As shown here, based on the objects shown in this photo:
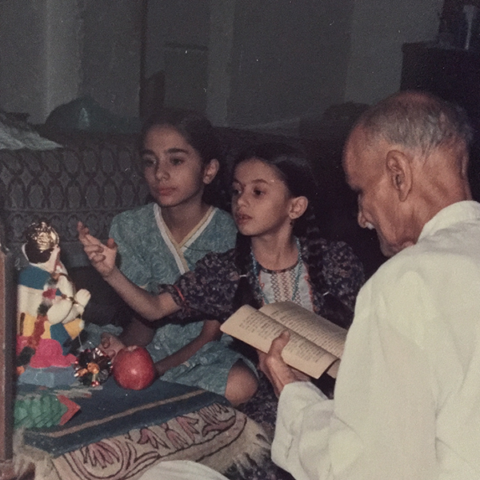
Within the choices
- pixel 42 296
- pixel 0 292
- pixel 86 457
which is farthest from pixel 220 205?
pixel 0 292

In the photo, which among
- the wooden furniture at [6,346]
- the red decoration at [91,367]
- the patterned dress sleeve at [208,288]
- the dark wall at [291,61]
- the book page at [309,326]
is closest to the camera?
the wooden furniture at [6,346]

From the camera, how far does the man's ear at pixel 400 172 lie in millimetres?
1208

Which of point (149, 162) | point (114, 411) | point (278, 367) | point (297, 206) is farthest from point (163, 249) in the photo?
point (278, 367)

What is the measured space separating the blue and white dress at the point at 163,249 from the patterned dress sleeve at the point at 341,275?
43 cm

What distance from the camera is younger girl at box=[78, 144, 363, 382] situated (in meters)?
2.36

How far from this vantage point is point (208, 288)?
2.38m

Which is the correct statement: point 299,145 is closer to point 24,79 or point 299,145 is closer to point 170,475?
point 24,79

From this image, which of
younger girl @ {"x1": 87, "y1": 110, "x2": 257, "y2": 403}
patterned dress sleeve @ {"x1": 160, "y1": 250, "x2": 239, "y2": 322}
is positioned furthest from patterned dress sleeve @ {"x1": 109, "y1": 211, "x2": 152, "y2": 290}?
patterned dress sleeve @ {"x1": 160, "y1": 250, "x2": 239, "y2": 322}

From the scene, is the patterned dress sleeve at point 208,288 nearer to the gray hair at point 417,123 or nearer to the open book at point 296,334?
the open book at point 296,334

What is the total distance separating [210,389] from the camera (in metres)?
2.27

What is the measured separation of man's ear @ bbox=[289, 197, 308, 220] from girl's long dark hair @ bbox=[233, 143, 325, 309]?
0.02m

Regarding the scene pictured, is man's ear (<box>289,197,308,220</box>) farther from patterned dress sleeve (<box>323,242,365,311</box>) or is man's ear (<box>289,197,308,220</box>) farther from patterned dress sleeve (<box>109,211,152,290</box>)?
patterned dress sleeve (<box>109,211,152,290</box>)

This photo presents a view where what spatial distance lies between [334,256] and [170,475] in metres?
1.06

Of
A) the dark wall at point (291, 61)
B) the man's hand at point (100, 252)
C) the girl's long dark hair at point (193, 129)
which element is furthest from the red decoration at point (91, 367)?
the dark wall at point (291, 61)
